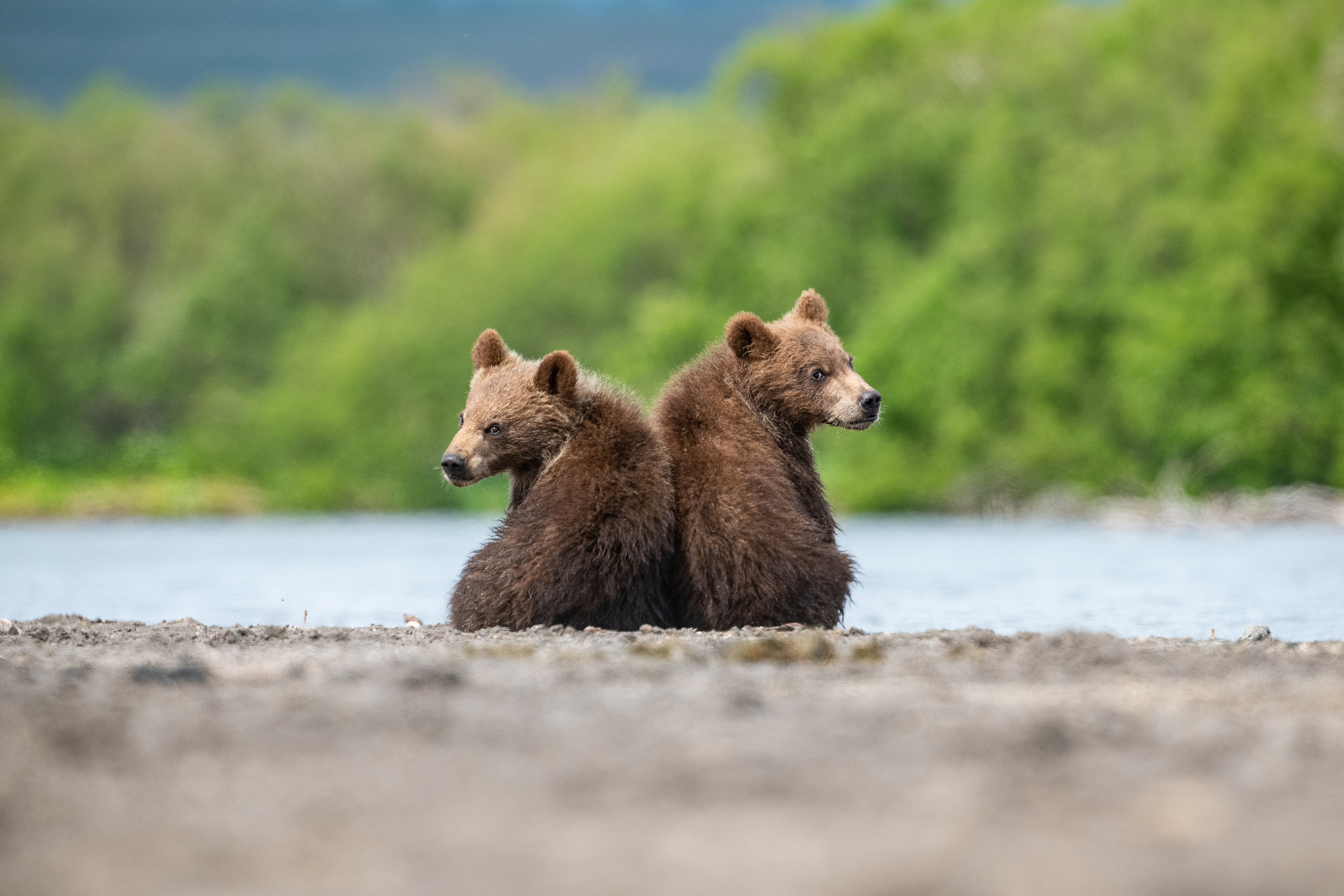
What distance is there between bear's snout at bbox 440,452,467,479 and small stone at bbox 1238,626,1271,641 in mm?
3962

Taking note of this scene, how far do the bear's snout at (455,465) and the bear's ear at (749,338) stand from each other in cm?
158

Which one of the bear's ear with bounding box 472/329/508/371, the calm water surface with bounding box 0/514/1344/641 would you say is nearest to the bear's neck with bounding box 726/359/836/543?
the bear's ear with bounding box 472/329/508/371

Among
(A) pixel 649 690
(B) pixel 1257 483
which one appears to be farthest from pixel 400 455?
(A) pixel 649 690

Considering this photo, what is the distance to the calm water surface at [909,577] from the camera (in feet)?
32.4

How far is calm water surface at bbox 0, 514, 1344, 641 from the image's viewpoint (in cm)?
988

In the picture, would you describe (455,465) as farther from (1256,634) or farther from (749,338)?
(1256,634)

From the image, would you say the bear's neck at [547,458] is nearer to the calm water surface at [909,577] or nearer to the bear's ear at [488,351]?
the bear's ear at [488,351]

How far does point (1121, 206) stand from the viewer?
3139cm

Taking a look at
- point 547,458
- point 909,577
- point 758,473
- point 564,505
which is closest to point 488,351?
point 547,458

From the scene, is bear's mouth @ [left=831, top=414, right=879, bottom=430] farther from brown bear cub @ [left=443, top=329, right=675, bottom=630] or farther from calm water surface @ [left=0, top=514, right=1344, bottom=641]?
calm water surface @ [left=0, top=514, right=1344, bottom=641]

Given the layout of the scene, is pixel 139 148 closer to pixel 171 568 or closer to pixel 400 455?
pixel 400 455

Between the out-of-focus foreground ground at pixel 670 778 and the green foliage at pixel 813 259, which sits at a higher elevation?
the green foliage at pixel 813 259

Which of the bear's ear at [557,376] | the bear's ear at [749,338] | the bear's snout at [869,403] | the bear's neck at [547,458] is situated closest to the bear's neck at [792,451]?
the bear's ear at [749,338]

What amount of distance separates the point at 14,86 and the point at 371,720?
56.5 meters
